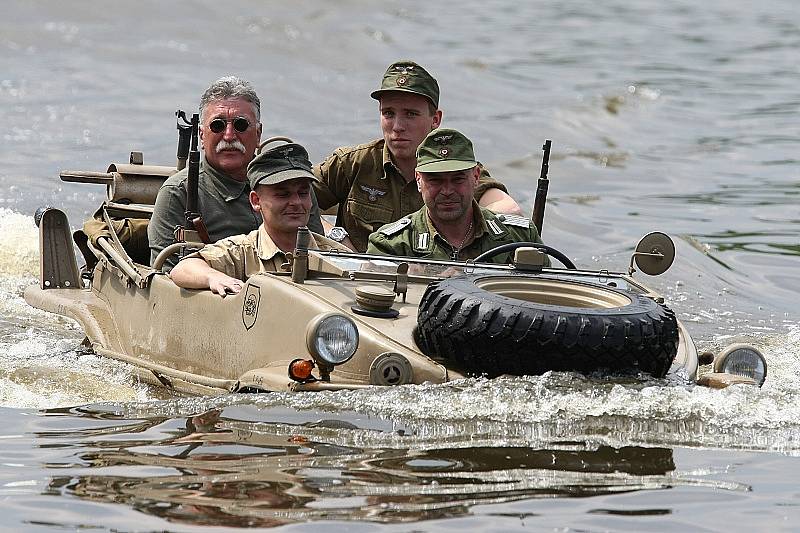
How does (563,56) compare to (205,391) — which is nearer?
(205,391)

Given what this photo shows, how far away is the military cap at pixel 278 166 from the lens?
7758 millimetres

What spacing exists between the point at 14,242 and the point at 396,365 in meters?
7.82

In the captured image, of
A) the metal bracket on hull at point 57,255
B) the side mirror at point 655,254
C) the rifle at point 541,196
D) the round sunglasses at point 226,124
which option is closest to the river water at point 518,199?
the metal bracket on hull at point 57,255

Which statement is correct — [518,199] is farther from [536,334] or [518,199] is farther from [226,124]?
[536,334]

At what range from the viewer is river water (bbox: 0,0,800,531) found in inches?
228

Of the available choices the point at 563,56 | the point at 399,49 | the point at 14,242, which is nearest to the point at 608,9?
the point at 563,56

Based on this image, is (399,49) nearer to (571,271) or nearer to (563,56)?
(563,56)

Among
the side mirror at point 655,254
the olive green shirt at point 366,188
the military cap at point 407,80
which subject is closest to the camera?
the side mirror at point 655,254

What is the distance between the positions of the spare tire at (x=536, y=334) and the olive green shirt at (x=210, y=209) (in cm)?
226

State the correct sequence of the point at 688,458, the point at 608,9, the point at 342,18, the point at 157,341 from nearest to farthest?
1. the point at 688,458
2. the point at 157,341
3. the point at 342,18
4. the point at 608,9

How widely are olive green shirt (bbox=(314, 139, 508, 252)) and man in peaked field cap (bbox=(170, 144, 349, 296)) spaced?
2420 mm

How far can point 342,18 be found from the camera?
34156 mm

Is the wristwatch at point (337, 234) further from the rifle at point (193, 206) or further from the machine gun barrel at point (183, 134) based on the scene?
the machine gun barrel at point (183, 134)

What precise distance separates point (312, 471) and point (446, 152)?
276cm
